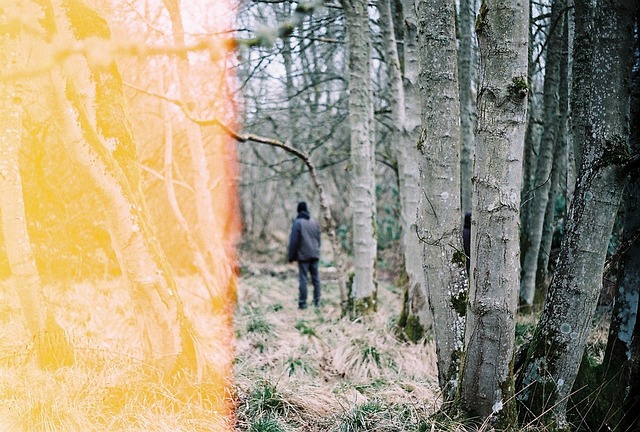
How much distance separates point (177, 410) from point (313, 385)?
1.52m

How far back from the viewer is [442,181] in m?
3.57

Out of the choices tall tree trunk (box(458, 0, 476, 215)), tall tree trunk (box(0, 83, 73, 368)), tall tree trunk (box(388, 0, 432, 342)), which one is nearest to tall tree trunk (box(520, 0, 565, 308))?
tall tree trunk (box(458, 0, 476, 215))

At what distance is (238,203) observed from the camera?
56.5 ft

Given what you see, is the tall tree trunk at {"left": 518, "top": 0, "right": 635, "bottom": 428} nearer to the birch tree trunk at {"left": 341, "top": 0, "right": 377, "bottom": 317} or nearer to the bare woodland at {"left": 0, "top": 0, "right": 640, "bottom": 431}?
the bare woodland at {"left": 0, "top": 0, "right": 640, "bottom": 431}

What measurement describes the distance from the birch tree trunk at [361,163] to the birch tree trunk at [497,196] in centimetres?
478

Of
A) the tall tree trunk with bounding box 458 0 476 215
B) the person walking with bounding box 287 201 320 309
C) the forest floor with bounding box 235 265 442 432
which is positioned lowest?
Answer: the forest floor with bounding box 235 265 442 432

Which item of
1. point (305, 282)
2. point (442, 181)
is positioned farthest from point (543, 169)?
point (442, 181)

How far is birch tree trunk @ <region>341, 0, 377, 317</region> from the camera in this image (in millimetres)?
7805

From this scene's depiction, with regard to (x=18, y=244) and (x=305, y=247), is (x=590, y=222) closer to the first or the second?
(x=18, y=244)

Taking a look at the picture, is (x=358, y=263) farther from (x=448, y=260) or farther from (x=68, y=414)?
(x=68, y=414)

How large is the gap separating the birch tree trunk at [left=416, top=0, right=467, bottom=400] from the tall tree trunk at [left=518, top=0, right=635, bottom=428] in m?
0.58

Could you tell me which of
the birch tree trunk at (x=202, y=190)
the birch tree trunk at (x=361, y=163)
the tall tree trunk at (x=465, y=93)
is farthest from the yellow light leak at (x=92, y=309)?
the tall tree trunk at (x=465, y=93)

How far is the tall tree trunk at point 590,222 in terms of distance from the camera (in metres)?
3.39

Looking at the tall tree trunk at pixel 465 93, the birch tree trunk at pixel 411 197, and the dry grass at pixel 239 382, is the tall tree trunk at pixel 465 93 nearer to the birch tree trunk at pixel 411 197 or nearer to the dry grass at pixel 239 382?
the birch tree trunk at pixel 411 197
